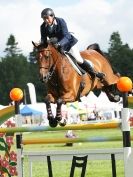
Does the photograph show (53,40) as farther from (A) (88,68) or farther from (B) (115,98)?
(B) (115,98)

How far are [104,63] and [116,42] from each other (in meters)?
88.9

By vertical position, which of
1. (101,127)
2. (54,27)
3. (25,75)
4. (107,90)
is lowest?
(101,127)

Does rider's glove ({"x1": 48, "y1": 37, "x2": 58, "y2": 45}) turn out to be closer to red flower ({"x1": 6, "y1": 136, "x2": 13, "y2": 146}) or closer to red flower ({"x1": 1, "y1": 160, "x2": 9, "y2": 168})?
red flower ({"x1": 6, "y1": 136, "x2": 13, "y2": 146})

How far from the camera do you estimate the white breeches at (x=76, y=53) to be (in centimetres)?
774

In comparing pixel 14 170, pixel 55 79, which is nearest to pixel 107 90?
pixel 55 79

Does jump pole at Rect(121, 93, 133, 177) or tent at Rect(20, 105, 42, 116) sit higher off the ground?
tent at Rect(20, 105, 42, 116)

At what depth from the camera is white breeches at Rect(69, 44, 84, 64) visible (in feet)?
25.4

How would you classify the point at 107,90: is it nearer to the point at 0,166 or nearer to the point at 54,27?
the point at 54,27

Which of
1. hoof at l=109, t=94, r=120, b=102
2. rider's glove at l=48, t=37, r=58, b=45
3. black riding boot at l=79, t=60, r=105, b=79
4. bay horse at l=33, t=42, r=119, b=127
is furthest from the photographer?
hoof at l=109, t=94, r=120, b=102

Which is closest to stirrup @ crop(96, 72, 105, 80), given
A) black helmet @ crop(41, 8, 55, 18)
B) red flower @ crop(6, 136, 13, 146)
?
black helmet @ crop(41, 8, 55, 18)

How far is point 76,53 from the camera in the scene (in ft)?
25.7

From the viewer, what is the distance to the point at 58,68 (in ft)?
23.4

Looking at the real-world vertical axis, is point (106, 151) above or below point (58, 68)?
below

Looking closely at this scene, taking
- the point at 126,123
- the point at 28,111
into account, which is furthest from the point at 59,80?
the point at 28,111
